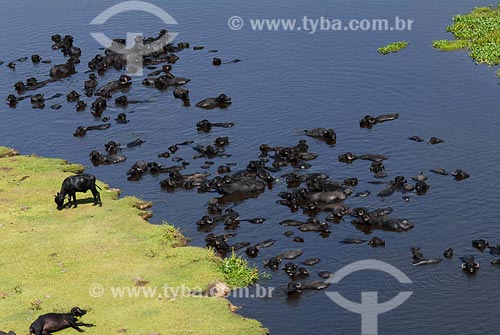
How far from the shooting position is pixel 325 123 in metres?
57.2

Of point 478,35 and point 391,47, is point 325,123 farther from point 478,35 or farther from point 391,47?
point 478,35

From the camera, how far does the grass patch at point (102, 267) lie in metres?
37.0

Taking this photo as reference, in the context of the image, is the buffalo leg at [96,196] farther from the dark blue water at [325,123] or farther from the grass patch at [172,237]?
the grass patch at [172,237]

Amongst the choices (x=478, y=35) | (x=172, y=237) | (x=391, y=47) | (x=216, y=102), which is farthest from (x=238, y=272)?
(x=478, y=35)

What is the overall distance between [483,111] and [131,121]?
20642 millimetres

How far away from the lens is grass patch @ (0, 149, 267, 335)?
37031 millimetres

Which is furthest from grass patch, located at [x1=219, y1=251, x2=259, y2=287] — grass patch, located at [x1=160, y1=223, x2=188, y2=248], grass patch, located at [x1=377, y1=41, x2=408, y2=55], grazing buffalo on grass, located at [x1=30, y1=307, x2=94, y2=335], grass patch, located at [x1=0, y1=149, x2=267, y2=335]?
grass patch, located at [x1=377, y1=41, x2=408, y2=55]

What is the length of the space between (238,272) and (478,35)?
3517 centimetres

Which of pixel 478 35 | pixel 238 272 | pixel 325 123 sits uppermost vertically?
pixel 478 35

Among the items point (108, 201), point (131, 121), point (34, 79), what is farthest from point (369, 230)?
point (34, 79)

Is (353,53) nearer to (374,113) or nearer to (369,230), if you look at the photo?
(374,113)

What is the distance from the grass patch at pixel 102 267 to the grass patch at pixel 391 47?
26110 mm

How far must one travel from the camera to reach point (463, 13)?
243 feet

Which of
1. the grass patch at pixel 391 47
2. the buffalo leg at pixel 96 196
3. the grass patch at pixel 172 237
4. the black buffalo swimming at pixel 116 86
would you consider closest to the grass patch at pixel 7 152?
the buffalo leg at pixel 96 196
